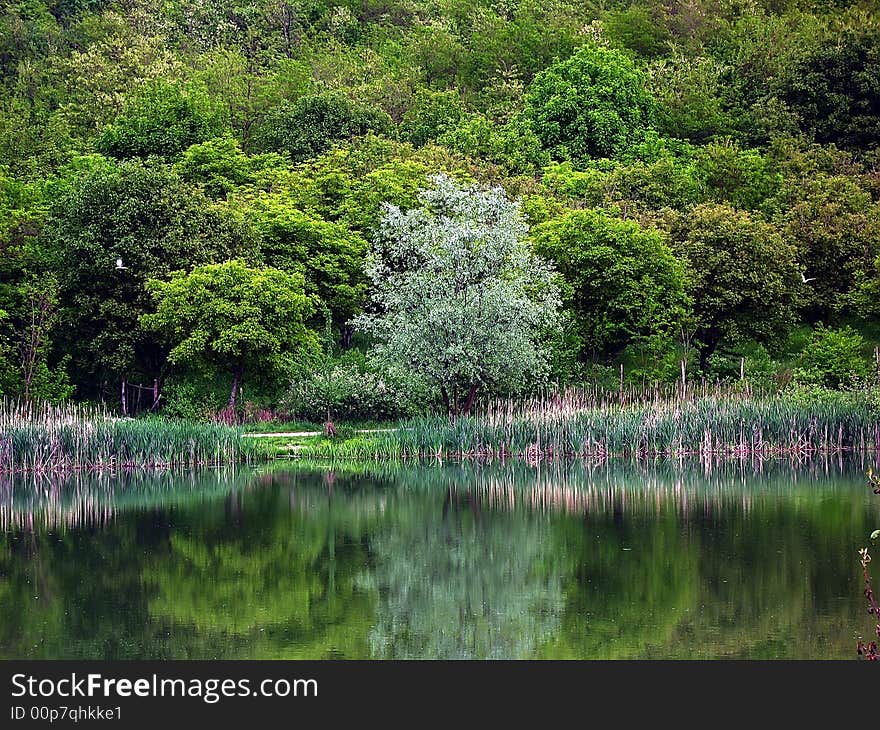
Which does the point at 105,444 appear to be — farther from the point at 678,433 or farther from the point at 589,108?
the point at 589,108

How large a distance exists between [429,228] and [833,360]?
14044 millimetres

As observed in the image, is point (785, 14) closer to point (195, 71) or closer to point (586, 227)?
point (195, 71)

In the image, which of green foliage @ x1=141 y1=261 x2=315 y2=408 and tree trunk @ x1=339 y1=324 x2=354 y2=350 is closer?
green foliage @ x1=141 y1=261 x2=315 y2=408

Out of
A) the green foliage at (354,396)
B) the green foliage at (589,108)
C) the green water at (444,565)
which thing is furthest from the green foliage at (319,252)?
the green water at (444,565)

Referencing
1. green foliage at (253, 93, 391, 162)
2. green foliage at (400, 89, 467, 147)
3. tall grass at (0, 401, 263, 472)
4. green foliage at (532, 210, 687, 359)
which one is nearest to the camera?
tall grass at (0, 401, 263, 472)

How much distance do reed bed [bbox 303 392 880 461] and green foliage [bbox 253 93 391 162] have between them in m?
28.0

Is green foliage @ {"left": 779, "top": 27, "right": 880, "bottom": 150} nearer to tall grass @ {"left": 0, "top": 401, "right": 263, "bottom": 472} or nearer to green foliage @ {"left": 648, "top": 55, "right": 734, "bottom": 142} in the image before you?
green foliage @ {"left": 648, "top": 55, "right": 734, "bottom": 142}

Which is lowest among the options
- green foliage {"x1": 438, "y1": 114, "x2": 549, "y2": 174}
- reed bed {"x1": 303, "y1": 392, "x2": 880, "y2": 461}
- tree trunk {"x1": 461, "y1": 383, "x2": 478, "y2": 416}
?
reed bed {"x1": 303, "y1": 392, "x2": 880, "y2": 461}

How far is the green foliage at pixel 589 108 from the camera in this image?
62062 mm

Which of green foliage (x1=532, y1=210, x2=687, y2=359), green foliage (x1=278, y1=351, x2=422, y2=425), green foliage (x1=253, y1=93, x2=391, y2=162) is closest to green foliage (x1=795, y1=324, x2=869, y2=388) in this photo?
green foliage (x1=532, y1=210, x2=687, y2=359)

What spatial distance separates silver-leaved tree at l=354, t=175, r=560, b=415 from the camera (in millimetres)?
37438

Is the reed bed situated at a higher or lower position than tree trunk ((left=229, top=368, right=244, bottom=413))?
lower

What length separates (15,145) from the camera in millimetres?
60000
